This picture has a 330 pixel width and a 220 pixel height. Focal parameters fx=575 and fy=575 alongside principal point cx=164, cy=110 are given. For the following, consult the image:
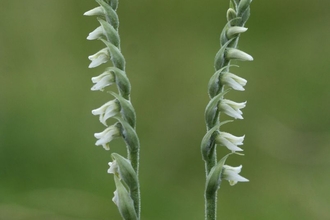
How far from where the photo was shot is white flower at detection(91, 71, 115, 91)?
3.87 feet

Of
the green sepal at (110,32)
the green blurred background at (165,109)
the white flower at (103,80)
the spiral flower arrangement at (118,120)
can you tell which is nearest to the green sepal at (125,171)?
the spiral flower arrangement at (118,120)

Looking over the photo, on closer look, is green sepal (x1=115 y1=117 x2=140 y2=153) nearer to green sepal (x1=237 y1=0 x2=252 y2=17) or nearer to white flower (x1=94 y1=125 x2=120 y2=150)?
white flower (x1=94 y1=125 x2=120 y2=150)

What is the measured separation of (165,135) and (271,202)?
0.79m

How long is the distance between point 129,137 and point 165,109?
2594 mm

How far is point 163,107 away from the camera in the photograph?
3.76 metres

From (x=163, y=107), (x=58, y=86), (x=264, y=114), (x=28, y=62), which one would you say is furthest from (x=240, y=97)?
(x=28, y=62)

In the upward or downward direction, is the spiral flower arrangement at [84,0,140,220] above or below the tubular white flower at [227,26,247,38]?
below

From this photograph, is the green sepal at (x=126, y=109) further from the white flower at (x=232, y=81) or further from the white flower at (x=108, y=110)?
the white flower at (x=232, y=81)

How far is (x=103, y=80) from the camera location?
1194 mm

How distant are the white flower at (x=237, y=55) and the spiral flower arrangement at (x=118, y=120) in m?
0.22

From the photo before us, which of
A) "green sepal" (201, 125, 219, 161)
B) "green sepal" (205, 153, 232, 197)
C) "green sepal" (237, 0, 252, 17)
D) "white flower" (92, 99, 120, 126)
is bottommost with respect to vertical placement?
"green sepal" (205, 153, 232, 197)

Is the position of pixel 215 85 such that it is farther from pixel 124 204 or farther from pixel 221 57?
pixel 124 204

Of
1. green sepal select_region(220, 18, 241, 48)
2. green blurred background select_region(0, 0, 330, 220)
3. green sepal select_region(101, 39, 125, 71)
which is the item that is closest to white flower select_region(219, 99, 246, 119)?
green sepal select_region(220, 18, 241, 48)

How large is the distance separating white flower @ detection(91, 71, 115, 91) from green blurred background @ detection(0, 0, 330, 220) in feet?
6.46
